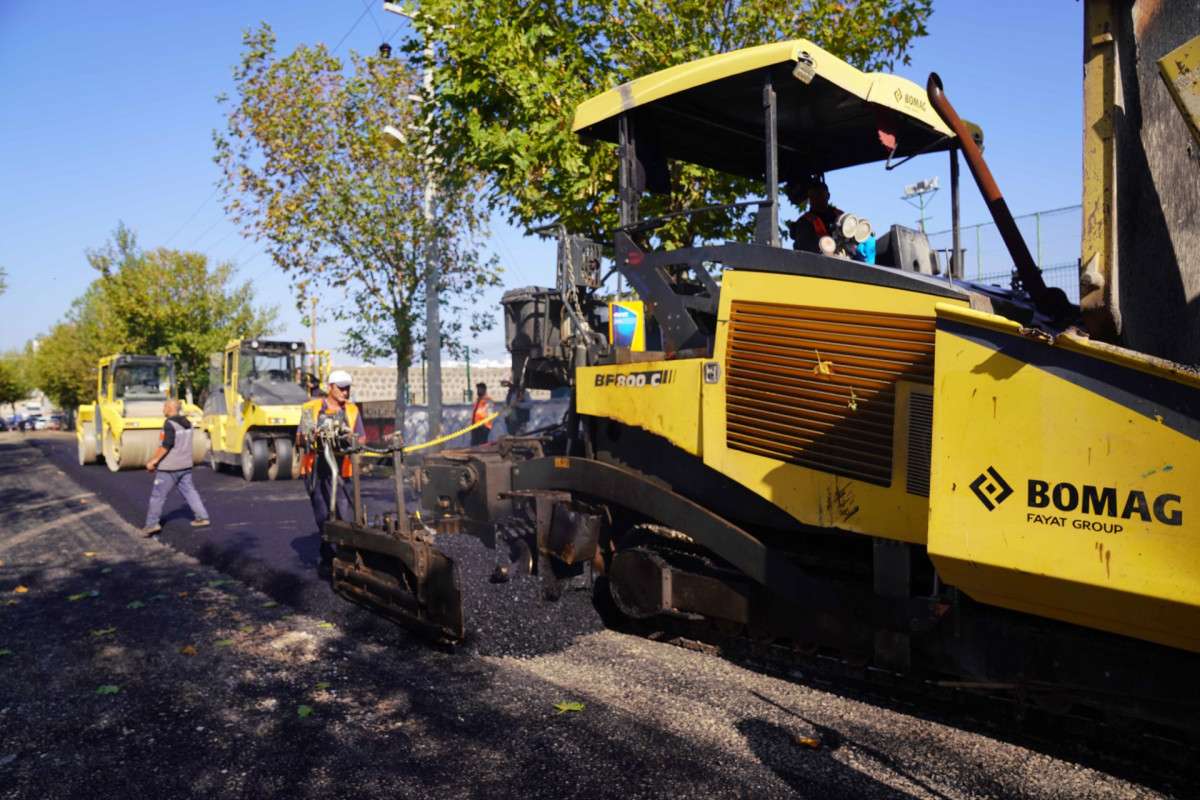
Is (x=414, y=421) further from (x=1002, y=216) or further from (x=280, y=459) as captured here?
(x=1002, y=216)

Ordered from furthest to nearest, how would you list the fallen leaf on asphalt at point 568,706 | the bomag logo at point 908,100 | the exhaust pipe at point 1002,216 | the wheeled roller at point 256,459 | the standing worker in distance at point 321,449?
the wheeled roller at point 256,459, the standing worker in distance at point 321,449, the bomag logo at point 908,100, the fallen leaf on asphalt at point 568,706, the exhaust pipe at point 1002,216

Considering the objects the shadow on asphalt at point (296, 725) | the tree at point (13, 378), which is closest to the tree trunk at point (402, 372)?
the shadow on asphalt at point (296, 725)

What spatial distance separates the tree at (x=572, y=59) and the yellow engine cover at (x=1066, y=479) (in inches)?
252

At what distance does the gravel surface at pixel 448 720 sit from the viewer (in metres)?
3.43

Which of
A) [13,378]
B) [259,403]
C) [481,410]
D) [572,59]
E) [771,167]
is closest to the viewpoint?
[771,167]

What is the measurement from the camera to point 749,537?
13.2 ft

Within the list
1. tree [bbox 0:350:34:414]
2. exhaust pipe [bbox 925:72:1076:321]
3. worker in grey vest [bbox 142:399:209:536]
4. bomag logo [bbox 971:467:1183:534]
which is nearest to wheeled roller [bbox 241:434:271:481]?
worker in grey vest [bbox 142:399:209:536]

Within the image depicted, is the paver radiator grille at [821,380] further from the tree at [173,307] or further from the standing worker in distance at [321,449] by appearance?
the tree at [173,307]

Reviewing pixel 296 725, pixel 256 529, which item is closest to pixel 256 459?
pixel 256 529

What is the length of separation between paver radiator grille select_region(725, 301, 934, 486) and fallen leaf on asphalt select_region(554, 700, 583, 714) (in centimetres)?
149

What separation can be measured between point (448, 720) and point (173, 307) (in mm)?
35243

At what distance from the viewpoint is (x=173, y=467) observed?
33.1 feet

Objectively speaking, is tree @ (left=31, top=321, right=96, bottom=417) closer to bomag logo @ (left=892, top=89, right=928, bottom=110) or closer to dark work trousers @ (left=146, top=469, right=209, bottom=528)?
dark work trousers @ (left=146, top=469, right=209, bottom=528)

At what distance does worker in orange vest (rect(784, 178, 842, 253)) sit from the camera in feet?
14.3
